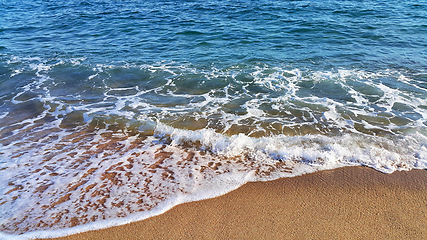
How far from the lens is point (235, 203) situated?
358 cm

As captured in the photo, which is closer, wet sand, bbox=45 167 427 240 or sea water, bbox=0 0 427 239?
wet sand, bbox=45 167 427 240

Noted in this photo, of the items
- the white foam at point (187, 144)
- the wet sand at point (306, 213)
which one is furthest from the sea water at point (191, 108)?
the wet sand at point (306, 213)

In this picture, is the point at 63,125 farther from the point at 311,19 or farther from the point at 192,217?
the point at 311,19

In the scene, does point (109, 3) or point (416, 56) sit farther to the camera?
point (109, 3)

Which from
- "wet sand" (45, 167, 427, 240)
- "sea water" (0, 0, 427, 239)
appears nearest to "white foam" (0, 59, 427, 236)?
"sea water" (0, 0, 427, 239)

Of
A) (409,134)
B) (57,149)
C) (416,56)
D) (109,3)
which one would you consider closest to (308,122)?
(409,134)

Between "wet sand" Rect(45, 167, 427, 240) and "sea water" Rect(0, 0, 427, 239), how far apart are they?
0.60 feet

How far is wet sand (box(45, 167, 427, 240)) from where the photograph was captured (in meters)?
3.16

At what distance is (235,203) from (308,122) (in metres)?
2.67

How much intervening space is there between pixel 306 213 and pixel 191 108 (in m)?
3.50

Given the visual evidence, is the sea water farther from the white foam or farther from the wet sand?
the wet sand

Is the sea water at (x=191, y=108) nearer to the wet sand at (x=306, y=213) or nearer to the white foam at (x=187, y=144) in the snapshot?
the white foam at (x=187, y=144)

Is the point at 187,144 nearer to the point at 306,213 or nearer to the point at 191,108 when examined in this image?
the point at 191,108

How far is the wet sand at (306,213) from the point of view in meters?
3.16
